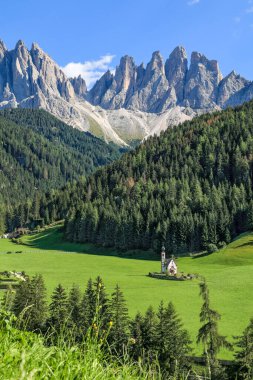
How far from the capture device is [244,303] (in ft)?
194

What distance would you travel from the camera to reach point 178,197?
149500 mm

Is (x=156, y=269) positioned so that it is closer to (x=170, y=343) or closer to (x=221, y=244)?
(x=221, y=244)

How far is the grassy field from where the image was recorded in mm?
55906

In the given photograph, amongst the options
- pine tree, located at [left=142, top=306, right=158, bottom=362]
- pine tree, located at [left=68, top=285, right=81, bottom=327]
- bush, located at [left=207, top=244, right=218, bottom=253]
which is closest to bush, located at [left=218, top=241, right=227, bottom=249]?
bush, located at [left=207, top=244, right=218, bottom=253]

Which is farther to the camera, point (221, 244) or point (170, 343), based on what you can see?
point (221, 244)

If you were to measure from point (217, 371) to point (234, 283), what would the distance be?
1856 inches

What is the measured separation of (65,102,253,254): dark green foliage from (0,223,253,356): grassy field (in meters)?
7.66

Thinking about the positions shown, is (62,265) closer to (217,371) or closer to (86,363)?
(217,371)

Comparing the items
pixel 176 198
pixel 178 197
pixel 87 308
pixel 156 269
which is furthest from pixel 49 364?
pixel 176 198

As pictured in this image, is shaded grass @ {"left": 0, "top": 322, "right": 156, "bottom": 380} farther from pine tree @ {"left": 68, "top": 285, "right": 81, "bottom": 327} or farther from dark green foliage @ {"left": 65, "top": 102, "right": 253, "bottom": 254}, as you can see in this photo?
dark green foliage @ {"left": 65, "top": 102, "right": 253, "bottom": 254}

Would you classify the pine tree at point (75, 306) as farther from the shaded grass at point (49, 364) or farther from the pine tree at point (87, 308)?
the shaded grass at point (49, 364)

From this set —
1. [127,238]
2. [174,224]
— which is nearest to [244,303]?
[174,224]

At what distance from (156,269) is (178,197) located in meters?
52.3

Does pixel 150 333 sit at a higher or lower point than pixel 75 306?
lower
